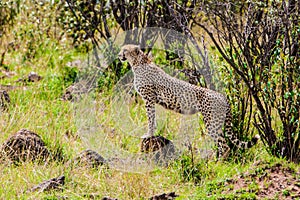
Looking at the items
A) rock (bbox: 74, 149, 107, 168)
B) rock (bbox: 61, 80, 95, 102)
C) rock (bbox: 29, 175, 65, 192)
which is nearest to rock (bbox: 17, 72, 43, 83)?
rock (bbox: 61, 80, 95, 102)

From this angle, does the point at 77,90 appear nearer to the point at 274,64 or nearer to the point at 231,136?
the point at 231,136

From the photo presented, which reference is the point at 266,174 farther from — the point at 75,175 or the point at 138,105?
the point at 138,105

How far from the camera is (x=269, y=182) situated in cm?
471

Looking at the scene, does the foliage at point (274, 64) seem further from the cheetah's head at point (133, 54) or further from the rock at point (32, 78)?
the rock at point (32, 78)

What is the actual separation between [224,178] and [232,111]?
0.79 metres

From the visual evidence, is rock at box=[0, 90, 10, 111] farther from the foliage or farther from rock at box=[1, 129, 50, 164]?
the foliage

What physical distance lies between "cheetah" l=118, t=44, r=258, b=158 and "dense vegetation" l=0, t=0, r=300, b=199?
10cm

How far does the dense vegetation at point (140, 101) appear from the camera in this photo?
16.1ft

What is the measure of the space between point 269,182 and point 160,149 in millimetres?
1162

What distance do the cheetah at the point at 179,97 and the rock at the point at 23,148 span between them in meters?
1.05

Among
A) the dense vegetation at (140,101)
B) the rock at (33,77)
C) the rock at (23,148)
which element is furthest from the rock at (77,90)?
the rock at (23,148)

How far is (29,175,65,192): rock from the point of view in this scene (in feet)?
15.6

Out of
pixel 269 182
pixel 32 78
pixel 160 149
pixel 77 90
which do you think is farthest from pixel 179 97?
pixel 32 78

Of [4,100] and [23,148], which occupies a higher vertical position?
[4,100]
